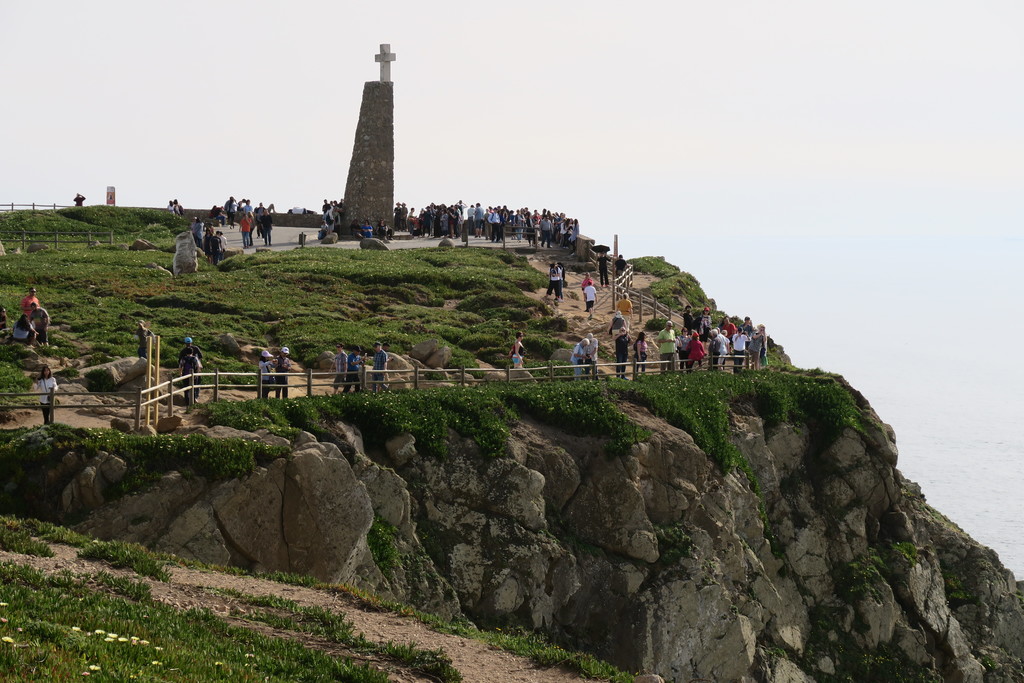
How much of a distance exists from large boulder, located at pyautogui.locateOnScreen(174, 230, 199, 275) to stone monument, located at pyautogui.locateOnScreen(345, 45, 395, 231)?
14.2 m

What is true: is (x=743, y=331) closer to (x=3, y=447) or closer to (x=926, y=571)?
(x=926, y=571)

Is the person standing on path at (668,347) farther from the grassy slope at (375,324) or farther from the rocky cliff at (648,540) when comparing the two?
the rocky cliff at (648,540)

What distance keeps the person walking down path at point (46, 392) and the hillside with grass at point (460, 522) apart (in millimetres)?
904

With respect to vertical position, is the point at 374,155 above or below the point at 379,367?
above

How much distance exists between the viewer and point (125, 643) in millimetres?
15008

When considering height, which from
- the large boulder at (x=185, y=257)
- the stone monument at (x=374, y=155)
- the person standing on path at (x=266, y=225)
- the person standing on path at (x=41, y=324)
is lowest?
the person standing on path at (x=41, y=324)

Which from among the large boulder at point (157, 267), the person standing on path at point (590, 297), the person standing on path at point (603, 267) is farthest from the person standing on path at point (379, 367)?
the person standing on path at point (603, 267)

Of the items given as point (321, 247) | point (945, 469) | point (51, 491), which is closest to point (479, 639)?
point (51, 491)

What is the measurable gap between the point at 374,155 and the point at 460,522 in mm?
39599

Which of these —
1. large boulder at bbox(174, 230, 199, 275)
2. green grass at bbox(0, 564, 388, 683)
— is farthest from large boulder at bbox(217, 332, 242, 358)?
green grass at bbox(0, 564, 388, 683)

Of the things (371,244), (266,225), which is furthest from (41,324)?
(371,244)

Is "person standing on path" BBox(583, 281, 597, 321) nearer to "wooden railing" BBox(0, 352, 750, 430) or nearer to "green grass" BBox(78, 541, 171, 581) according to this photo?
"wooden railing" BBox(0, 352, 750, 430)

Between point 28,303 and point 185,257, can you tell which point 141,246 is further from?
point 28,303

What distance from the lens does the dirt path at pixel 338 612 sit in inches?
724
